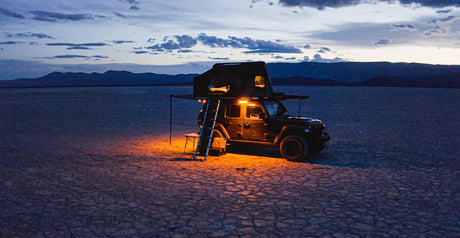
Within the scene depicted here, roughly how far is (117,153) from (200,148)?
124 inches

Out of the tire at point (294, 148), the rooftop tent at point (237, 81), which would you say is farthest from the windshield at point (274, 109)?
the tire at point (294, 148)

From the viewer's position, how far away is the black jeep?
39.1 feet

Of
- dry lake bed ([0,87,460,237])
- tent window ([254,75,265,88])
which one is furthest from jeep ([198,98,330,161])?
tent window ([254,75,265,88])

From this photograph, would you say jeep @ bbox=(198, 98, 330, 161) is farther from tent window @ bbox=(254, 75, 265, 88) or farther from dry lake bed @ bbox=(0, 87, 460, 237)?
tent window @ bbox=(254, 75, 265, 88)

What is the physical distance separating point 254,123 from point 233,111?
965 millimetres

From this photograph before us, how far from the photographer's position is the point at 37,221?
21.9 feet

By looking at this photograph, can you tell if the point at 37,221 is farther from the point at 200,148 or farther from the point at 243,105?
the point at 243,105

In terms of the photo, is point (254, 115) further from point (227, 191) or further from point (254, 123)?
point (227, 191)

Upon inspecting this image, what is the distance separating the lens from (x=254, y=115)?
12.6 meters

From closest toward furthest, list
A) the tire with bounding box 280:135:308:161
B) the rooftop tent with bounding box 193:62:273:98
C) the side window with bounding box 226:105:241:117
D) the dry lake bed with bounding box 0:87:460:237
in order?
the dry lake bed with bounding box 0:87:460:237
the tire with bounding box 280:135:308:161
the side window with bounding box 226:105:241:117
the rooftop tent with bounding box 193:62:273:98

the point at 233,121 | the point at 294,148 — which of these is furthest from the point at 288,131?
the point at 233,121

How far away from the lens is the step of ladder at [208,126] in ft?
41.1

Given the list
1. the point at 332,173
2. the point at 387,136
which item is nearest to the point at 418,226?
the point at 332,173

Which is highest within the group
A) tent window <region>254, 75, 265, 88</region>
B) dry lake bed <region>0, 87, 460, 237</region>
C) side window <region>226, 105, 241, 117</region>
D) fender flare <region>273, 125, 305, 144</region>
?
tent window <region>254, 75, 265, 88</region>
